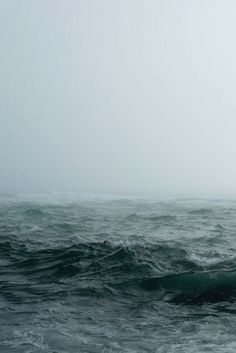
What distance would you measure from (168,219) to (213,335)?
1687 cm

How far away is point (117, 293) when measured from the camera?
880cm

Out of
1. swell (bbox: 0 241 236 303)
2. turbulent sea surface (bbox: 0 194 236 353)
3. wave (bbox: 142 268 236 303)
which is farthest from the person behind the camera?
swell (bbox: 0 241 236 303)

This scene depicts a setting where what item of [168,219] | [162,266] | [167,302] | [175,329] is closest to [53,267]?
[162,266]

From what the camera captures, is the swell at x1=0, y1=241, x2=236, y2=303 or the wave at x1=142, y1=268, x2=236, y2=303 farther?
the swell at x1=0, y1=241, x2=236, y2=303

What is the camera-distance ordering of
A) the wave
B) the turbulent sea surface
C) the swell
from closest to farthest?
the turbulent sea surface < the wave < the swell

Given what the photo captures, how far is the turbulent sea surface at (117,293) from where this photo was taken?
6.11m

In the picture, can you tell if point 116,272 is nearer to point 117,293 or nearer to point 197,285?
point 117,293

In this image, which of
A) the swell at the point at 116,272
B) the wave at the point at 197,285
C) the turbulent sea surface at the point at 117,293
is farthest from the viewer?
the swell at the point at 116,272

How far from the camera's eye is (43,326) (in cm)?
655

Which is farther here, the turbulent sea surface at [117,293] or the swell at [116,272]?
the swell at [116,272]

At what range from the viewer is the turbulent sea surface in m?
6.11

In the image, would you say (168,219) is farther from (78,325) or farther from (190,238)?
(78,325)

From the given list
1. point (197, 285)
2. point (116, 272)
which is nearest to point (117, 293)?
point (116, 272)

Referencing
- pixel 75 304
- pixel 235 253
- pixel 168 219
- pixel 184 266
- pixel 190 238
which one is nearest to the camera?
pixel 75 304
